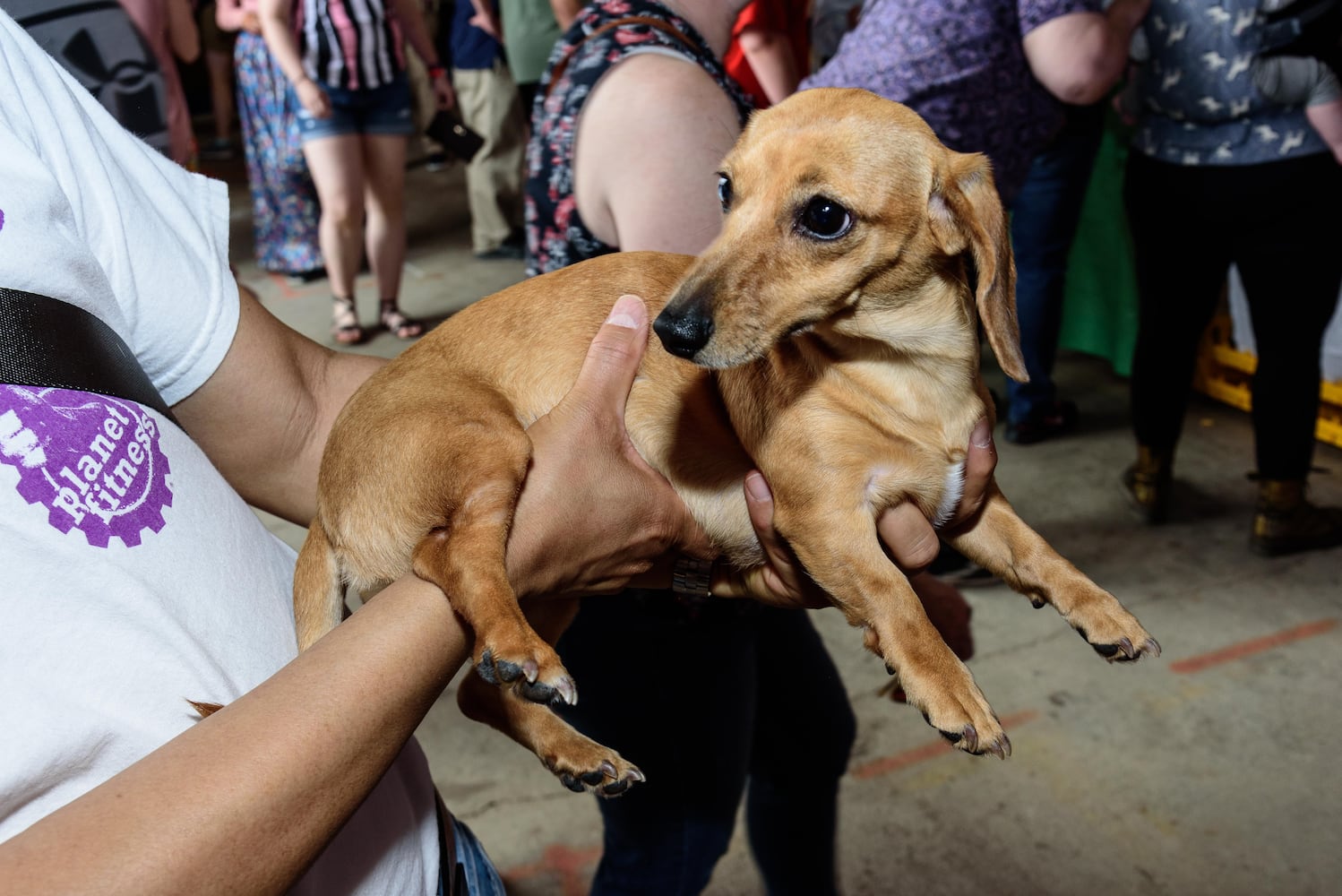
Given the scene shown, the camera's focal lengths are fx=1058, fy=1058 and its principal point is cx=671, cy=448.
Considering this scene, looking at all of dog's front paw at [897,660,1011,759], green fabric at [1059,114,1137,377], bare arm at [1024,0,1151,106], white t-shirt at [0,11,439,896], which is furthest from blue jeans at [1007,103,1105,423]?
white t-shirt at [0,11,439,896]

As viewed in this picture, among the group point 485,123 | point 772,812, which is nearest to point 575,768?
point 772,812

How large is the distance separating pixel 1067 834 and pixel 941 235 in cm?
192

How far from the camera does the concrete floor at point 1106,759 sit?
100 inches

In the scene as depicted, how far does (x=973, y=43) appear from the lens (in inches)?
110

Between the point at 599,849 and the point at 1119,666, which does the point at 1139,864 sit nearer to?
the point at 1119,666

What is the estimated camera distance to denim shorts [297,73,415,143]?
5.43 m

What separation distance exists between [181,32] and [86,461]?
6.23 meters

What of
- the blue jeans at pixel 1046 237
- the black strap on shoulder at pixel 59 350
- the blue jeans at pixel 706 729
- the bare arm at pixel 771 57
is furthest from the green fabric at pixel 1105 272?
the black strap on shoulder at pixel 59 350

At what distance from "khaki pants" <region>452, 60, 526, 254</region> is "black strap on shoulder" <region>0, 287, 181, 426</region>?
6688 mm

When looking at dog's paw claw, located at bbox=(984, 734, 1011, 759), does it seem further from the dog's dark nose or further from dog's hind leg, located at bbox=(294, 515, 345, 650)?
dog's hind leg, located at bbox=(294, 515, 345, 650)

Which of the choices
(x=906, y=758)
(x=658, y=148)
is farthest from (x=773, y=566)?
(x=906, y=758)

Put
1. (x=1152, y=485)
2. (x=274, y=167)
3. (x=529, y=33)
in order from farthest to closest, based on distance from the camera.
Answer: (x=274, y=167) → (x=529, y=33) → (x=1152, y=485)

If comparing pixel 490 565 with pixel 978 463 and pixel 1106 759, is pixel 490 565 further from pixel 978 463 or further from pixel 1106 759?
pixel 1106 759

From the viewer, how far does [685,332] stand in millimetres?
1127
